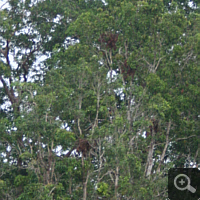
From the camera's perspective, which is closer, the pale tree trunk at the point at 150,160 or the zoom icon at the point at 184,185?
the zoom icon at the point at 184,185

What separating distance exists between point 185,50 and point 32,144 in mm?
5804

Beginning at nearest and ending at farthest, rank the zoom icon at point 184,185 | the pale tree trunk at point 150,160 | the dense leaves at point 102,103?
the dense leaves at point 102,103 < the zoom icon at point 184,185 < the pale tree trunk at point 150,160

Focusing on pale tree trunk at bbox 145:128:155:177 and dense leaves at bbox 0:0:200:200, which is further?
pale tree trunk at bbox 145:128:155:177

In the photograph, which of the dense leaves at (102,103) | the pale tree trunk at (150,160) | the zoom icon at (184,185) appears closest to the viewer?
the dense leaves at (102,103)

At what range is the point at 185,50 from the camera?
860 inches

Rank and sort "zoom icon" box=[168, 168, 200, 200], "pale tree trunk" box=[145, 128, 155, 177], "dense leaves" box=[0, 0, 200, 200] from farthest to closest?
"pale tree trunk" box=[145, 128, 155, 177] < "zoom icon" box=[168, 168, 200, 200] < "dense leaves" box=[0, 0, 200, 200]

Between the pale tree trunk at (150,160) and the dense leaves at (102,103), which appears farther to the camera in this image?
the pale tree trunk at (150,160)

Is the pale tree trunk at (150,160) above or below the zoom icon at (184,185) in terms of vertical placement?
above

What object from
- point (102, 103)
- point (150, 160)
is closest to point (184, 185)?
point (150, 160)

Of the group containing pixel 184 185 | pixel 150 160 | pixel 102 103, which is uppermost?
pixel 102 103

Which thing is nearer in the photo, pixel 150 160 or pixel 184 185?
pixel 184 185

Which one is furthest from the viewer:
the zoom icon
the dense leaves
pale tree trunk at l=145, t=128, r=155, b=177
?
pale tree trunk at l=145, t=128, r=155, b=177

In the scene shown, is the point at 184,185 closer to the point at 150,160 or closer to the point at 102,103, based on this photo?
the point at 150,160

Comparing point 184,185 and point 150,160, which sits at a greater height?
point 150,160
